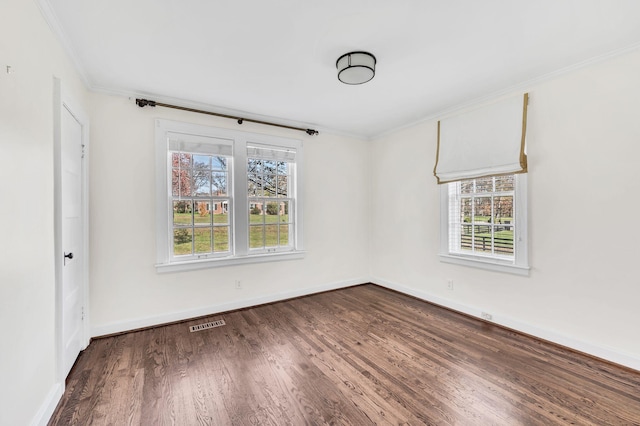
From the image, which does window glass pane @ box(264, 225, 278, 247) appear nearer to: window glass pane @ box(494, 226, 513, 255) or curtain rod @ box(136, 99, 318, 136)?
curtain rod @ box(136, 99, 318, 136)

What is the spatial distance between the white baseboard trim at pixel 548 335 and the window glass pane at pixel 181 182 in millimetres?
3527

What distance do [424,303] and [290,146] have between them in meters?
3.02

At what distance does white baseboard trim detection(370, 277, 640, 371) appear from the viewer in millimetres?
2307

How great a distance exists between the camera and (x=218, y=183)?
3625mm

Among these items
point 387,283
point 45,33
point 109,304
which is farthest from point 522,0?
→ point 109,304

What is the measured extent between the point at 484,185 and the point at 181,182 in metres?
3.71

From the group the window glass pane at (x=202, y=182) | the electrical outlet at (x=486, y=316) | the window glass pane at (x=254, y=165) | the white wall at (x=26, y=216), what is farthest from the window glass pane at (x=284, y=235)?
the electrical outlet at (x=486, y=316)

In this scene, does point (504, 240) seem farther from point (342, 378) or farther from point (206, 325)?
point (206, 325)

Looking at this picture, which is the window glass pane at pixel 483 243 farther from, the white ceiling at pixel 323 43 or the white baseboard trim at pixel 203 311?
the white baseboard trim at pixel 203 311

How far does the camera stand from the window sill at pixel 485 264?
116 inches

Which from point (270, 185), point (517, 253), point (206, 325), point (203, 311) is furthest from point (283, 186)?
point (517, 253)

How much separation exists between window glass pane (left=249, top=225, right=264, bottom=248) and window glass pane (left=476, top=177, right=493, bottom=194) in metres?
2.92

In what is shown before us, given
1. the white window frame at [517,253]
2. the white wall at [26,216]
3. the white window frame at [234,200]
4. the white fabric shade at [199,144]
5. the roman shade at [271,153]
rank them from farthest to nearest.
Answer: the roman shade at [271,153] → the white fabric shade at [199,144] → the white window frame at [234,200] → the white window frame at [517,253] → the white wall at [26,216]

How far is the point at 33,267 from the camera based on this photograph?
1.60m
